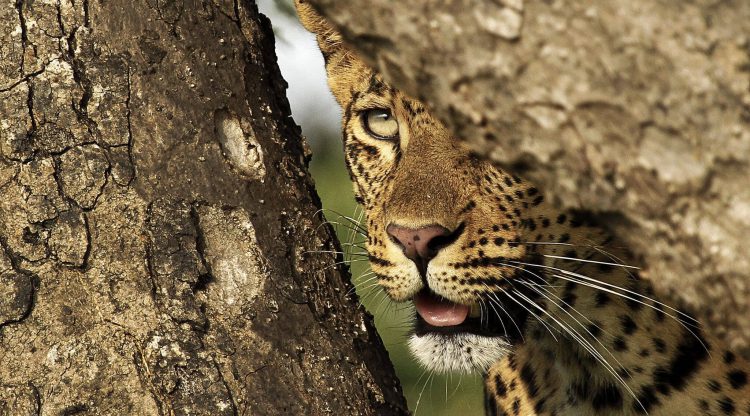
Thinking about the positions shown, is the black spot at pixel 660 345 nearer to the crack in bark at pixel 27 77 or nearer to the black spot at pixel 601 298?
the black spot at pixel 601 298

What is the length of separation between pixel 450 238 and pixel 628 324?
769mm

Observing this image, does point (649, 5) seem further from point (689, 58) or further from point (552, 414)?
point (552, 414)

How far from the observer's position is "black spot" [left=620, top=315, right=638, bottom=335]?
378cm

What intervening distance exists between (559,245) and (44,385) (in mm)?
1762

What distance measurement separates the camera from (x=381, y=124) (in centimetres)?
425

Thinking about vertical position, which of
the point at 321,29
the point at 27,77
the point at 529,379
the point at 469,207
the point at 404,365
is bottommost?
the point at 404,365

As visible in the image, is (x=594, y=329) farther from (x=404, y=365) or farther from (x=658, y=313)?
(x=404, y=365)

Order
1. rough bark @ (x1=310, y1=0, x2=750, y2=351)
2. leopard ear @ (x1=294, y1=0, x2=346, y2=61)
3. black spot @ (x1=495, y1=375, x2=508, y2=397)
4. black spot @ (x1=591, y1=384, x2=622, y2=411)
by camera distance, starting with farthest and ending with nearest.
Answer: leopard ear @ (x1=294, y1=0, x2=346, y2=61) < black spot @ (x1=495, y1=375, x2=508, y2=397) < black spot @ (x1=591, y1=384, x2=622, y2=411) < rough bark @ (x1=310, y1=0, x2=750, y2=351)

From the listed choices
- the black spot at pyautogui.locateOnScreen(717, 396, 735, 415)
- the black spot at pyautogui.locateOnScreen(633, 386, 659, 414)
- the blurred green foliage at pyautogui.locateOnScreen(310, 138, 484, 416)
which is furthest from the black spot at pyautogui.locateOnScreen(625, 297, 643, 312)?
the blurred green foliage at pyautogui.locateOnScreen(310, 138, 484, 416)

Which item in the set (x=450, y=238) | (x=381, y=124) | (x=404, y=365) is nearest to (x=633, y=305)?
(x=450, y=238)

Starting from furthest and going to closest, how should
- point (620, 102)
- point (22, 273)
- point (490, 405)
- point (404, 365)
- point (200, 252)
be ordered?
point (404, 365) → point (490, 405) → point (200, 252) → point (22, 273) → point (620, 102)

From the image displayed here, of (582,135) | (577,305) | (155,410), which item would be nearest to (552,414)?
(577,305)

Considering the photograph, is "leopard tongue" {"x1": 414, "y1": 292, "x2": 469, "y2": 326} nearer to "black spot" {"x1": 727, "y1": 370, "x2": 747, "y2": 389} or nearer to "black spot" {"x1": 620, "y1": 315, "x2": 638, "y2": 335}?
"black spot" {"x1": 620, "y1": 315, "x2": 638, "y2": 335}

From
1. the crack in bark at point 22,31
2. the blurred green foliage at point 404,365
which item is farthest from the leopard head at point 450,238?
the blurred green foliage at point 404,365
